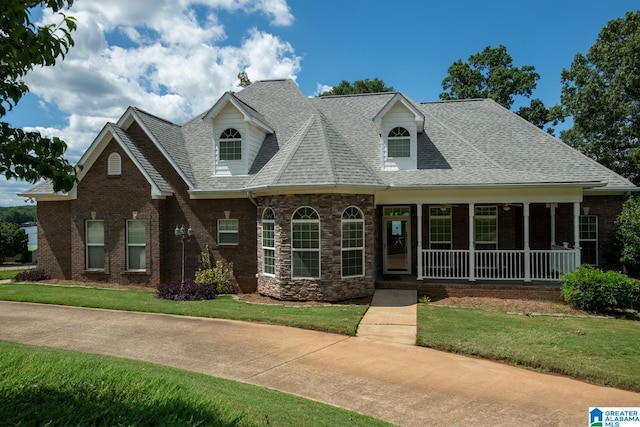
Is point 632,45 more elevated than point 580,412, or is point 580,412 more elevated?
point 632,45

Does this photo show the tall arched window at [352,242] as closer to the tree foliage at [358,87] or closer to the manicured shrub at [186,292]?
the manicured shrub at [186,292]

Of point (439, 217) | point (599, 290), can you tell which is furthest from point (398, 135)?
point (599, 290)

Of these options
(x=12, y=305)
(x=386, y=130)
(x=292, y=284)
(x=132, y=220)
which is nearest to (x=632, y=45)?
(x=386, y=130)

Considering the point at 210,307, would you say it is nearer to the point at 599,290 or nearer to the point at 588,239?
the point at 599,290

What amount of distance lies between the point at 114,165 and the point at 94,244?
11.3ft

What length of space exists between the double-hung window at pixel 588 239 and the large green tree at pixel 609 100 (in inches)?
452

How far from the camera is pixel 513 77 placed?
3459 cm

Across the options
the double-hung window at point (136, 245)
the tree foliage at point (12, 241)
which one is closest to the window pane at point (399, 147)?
the double-hung window at point (136, 245)

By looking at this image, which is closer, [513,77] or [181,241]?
[181,241]

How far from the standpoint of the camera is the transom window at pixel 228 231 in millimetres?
15992

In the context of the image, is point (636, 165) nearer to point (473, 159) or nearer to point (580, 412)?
point (473, 159)

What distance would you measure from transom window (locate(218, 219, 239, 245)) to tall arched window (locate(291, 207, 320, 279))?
3492 mm

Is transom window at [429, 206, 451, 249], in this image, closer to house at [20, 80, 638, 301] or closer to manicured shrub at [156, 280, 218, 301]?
house at [20, 80, 638, 301]

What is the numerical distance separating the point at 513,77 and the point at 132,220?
32.7 meters
